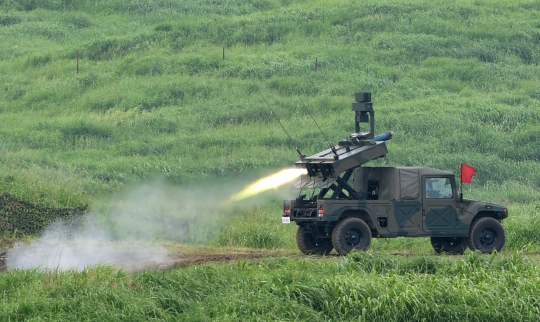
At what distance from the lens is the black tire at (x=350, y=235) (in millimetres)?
16953

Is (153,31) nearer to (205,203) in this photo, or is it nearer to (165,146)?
(165,146)

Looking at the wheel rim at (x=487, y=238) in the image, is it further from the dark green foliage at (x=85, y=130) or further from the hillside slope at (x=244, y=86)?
the dark green foliage at (x=85, y=130)

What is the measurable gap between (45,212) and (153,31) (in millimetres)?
21490

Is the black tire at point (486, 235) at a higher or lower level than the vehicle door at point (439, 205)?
lower

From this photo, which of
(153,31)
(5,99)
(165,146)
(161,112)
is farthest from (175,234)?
(153,31)

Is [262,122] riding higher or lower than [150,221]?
higher

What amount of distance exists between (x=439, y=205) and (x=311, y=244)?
2643 millimetres

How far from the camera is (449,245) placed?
1872 cm

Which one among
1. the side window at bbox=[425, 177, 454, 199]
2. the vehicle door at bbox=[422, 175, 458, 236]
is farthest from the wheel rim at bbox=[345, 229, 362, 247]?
the side window at bbox=[425, 177, 454, 199]

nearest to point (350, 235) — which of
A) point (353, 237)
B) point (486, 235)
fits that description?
point (353, 237)

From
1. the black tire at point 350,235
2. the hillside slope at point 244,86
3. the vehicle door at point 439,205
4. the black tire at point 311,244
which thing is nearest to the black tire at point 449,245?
the vehicle door at point 439,205

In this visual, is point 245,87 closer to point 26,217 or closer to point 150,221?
point 150,221

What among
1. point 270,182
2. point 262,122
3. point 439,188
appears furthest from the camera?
point 262,122

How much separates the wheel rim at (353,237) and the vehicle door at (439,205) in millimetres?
1400
